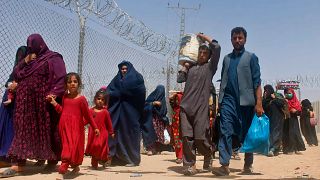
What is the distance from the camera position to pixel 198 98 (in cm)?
509

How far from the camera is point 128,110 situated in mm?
6305

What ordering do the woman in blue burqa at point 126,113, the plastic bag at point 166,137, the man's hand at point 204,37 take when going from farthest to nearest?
the plastic bag at point 166,137 → the woman in blue burqa at point 126,113 → the man's hand at point 204,37

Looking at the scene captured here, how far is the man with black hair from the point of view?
4.93 metres

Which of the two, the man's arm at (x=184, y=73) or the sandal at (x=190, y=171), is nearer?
the sandal at (x=190, y=171)

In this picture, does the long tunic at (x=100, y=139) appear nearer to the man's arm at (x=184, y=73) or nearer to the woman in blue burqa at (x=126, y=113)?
the woman in blue burqa at (x=126, y=113)

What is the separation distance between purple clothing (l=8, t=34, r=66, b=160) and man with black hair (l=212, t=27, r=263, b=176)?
6.01ft

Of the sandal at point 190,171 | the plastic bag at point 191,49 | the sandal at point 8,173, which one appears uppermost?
the plastic bag at point 191,49

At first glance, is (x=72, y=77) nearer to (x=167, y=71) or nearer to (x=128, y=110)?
(x=128, y=110)

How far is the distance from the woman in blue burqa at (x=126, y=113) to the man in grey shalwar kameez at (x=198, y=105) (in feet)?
4.14

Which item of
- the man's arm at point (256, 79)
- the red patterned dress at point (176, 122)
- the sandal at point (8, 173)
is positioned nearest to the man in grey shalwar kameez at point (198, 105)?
the man's arm at point (256, 79)

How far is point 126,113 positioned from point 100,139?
0.88 metres

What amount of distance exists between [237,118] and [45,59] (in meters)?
2.24

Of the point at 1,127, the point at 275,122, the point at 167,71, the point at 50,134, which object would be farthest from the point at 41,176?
the point at 167,71

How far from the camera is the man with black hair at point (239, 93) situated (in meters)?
4.93
